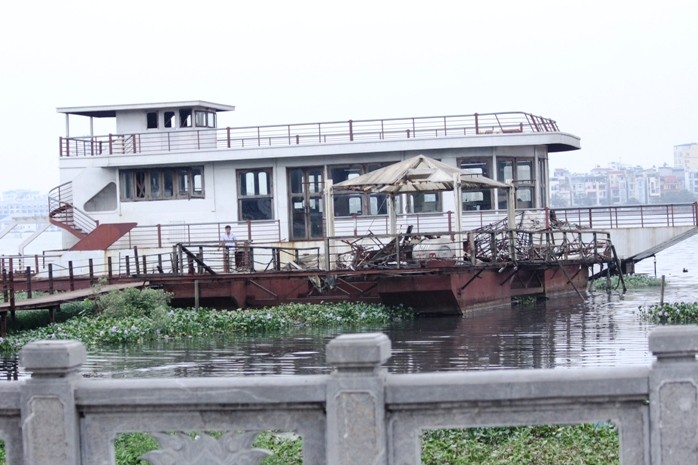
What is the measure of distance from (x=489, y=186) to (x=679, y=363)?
2415 cm

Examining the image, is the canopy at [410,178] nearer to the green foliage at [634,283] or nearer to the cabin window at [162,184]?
the cabin window at [162,184]

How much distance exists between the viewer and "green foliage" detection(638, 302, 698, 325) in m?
24.5

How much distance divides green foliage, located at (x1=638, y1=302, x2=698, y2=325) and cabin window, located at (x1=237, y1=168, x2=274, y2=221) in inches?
602

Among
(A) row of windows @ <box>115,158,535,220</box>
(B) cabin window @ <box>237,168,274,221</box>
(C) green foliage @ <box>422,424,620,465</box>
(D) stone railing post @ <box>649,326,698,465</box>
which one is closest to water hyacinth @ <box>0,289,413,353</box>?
(A) row of windows @ <box>115,158,535,220</box>

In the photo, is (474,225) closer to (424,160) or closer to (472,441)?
(424,160)

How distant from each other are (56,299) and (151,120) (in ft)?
52.3

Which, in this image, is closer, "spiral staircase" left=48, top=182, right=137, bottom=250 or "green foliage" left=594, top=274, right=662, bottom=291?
"spiral staircase" left=48, top=182, right=137, bottom=250

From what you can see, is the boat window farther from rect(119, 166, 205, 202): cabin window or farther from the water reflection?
the water reflection

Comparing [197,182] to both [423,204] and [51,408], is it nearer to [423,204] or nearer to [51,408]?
[423,204]

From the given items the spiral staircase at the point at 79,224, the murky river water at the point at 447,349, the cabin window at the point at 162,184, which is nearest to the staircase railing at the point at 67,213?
the spiral staircase at the point at 79,224

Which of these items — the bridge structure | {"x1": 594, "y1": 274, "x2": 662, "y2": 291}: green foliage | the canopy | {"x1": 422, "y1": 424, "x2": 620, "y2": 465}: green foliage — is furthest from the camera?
{"x1": 594, "y1": 274, "x2": 662, "y2": 291}: green foliage

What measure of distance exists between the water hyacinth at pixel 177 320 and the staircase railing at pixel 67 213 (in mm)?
12451

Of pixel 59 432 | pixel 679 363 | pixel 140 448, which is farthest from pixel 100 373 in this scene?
pixel 679 363

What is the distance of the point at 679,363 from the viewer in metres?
6.21
